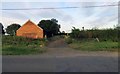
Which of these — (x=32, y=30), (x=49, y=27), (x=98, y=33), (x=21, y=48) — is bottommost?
(x=21, y=48)

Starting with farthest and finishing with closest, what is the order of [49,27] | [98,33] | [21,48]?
[49,27] → [98,33] → [21,48]

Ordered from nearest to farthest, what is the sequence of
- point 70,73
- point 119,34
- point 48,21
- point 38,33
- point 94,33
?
point 70,73 → point 119,34 → point 94,33 → point 38,33 → point 48,21

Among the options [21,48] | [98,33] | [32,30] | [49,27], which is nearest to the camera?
[21,48]

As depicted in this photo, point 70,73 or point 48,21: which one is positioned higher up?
point 48,21

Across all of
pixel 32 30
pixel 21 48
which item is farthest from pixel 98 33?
pixel 21 48

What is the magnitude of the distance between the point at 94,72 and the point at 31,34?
5949cm

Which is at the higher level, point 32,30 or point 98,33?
point 32,30

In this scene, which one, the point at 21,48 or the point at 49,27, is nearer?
the point at 21,48

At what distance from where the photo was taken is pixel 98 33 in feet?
173

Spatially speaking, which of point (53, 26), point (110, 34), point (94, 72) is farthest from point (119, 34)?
point (53, 26)

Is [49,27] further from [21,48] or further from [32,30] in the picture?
[21,48]

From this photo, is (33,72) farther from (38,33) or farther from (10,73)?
(38,33)


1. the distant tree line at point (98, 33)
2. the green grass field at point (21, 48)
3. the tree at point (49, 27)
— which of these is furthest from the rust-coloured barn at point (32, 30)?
the green grass field at point (21, 48)

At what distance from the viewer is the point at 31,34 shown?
228 ft
